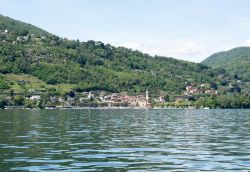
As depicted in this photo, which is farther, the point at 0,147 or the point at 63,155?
the point at 0,147

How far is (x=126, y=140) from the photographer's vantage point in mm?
51406

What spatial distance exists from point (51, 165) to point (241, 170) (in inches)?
447

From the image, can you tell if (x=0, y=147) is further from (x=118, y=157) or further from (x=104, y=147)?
(x=118, y=157)

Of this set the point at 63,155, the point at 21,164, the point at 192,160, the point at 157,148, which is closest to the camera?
the point at 21,164

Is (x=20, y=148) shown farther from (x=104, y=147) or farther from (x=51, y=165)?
(x=51, y=165)

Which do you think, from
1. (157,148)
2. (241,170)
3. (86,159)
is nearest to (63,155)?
(86,159)

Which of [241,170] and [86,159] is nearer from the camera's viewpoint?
[241,170]

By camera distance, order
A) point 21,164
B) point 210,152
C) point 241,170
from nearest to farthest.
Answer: point 241,170, point 21,164, point 210,152

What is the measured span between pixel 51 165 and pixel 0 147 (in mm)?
11438

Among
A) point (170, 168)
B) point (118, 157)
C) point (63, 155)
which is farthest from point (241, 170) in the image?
point (63, 155)

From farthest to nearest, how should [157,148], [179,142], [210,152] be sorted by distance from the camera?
[179,142], [157,148], [210,152]

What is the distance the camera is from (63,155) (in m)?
38.1

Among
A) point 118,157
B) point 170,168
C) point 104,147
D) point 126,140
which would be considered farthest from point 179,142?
point 170,168

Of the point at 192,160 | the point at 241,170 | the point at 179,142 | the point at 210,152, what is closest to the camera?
the point at 241,170
